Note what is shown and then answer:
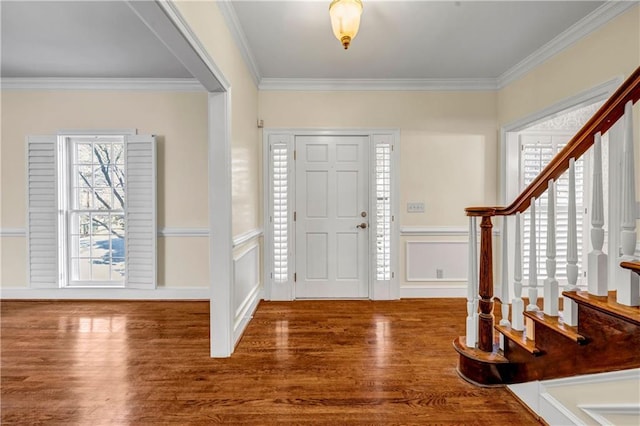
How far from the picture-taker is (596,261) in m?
1.25

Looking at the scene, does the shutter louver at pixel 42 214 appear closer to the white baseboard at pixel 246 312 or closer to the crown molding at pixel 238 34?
the white baseboard at pixel 246 312

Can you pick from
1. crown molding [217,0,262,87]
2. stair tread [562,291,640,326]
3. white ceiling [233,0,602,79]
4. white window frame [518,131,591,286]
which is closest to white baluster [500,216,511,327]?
stair tread [562,291,640,326]

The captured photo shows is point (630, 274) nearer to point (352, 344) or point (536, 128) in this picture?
point (352, 344)

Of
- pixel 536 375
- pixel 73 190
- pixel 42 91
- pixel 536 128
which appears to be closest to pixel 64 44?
pixel 42 91

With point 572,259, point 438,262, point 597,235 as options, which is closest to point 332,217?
point 438,262

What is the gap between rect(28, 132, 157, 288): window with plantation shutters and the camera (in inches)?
139

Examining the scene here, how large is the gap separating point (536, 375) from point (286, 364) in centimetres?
154

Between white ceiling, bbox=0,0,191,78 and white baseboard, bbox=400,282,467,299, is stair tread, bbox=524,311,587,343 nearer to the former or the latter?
white baseboard, bbox=400,282,467,299

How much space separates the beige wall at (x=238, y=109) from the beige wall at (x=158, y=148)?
0.69 metres

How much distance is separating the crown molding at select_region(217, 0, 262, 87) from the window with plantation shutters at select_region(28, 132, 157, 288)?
147 centimetres

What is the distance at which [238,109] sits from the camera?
8.84ft

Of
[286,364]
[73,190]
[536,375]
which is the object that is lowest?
[286,364]

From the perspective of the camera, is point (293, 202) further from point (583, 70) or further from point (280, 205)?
point (583, 70)

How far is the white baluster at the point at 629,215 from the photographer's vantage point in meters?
1.11
